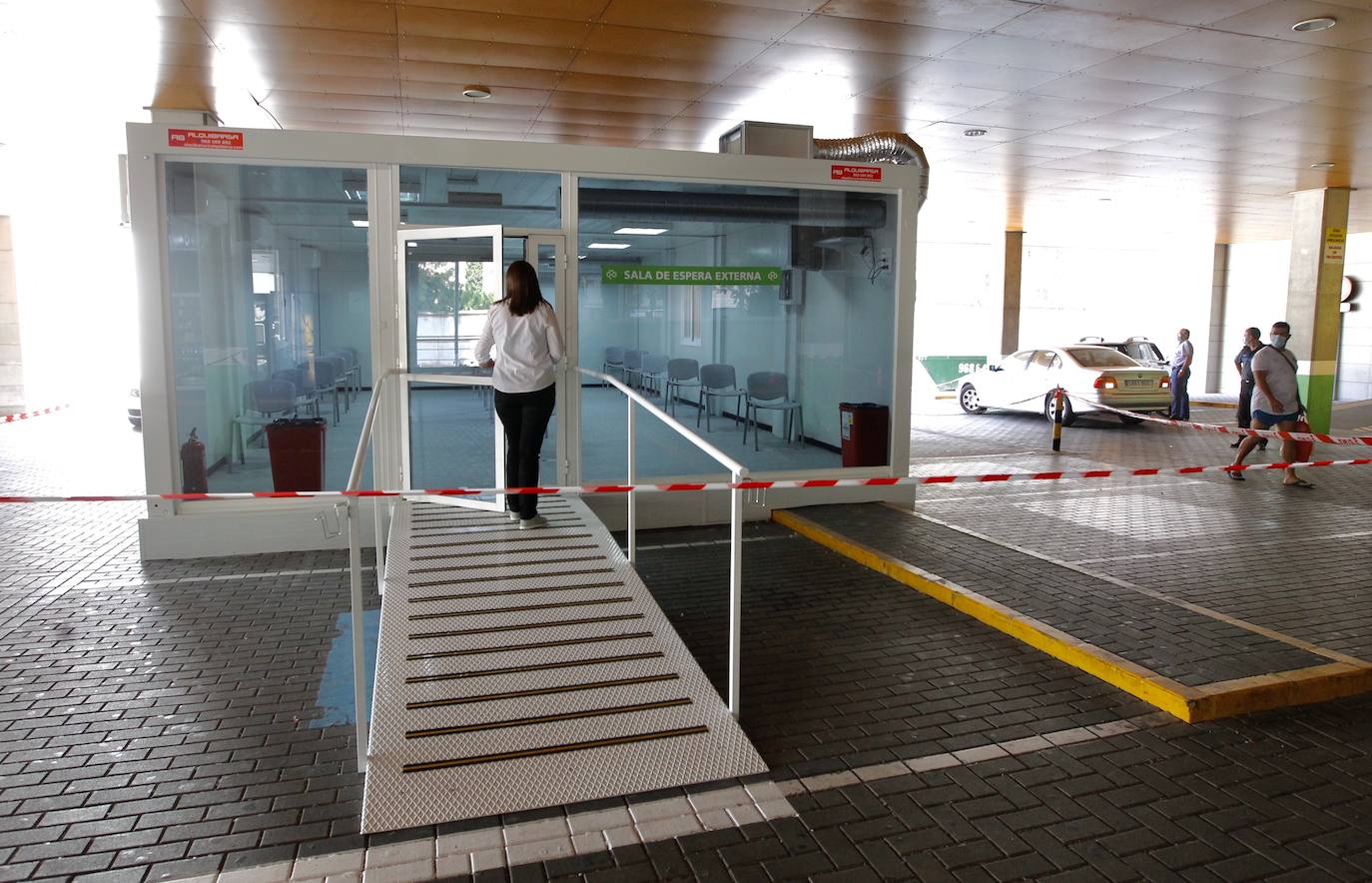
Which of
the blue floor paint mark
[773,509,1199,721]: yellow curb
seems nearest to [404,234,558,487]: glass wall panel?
the blue floor paint mark

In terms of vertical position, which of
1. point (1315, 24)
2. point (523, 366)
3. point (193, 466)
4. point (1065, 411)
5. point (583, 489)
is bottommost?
point (1065, 411)

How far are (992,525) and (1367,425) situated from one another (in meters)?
12.6

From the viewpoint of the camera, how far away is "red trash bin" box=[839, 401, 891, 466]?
906cm

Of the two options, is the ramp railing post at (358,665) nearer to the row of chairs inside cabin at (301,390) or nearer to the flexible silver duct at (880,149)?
the row of chairs inside cabin at (301,390)

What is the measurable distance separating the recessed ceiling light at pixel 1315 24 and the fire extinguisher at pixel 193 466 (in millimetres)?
9166

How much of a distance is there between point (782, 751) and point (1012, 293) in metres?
19.4

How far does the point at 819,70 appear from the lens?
336 inches

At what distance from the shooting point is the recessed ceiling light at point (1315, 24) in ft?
22.8

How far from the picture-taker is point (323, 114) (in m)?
10.4

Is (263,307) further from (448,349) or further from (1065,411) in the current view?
(1065,411)

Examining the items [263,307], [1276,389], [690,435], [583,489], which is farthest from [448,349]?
[1276,389]

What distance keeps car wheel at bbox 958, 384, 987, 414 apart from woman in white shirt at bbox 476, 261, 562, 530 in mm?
14159

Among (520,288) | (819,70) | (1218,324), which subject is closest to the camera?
(520,288)

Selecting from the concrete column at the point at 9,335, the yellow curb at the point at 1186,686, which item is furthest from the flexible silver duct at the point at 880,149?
the concrete column at the point at 9,335
